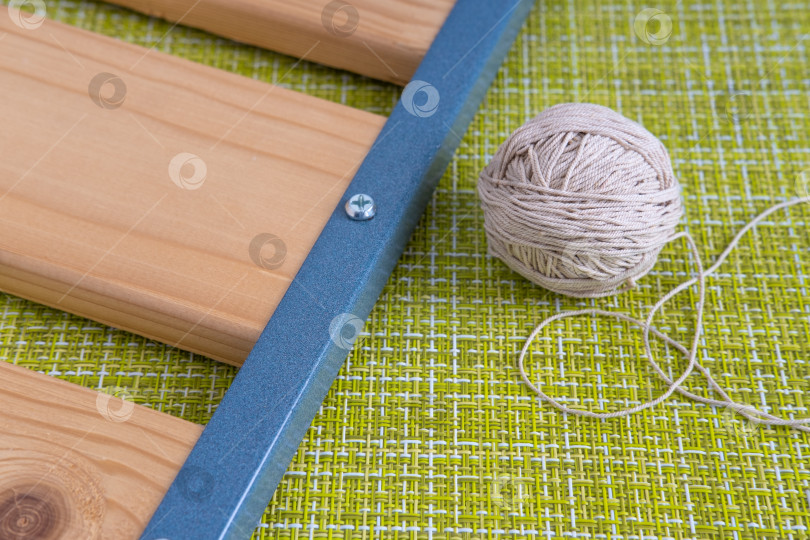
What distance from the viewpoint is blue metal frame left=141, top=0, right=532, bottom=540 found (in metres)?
0.61

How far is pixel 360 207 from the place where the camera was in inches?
28.8

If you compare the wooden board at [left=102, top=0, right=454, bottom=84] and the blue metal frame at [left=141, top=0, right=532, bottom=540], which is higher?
the wooden board at [left=102, top=0, right=454, bottom=84]

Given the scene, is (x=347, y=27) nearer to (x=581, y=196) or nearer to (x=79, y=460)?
(x=581, y=196)

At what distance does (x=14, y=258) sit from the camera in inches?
28.0

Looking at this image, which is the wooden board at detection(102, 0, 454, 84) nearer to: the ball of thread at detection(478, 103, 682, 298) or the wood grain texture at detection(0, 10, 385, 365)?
the wood grain texture at detection(0, 10, 385, 365)

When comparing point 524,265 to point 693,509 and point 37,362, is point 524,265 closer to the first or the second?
point 693,509

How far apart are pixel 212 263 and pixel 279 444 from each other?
7.2 inches

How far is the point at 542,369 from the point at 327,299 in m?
0.23

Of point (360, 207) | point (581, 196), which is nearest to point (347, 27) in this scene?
point (360, 207)

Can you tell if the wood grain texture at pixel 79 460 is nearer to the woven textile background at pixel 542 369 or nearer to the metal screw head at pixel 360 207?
the woven textile background at pixel 542 369

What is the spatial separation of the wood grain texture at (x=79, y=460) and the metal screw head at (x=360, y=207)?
0.80 feet

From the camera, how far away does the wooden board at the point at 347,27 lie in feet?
2.88

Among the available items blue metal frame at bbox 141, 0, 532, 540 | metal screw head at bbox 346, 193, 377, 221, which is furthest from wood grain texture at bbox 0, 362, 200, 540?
metal screw head at bbox 346, 193, 377, 221

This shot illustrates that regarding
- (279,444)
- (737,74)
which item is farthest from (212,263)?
(737,74)
